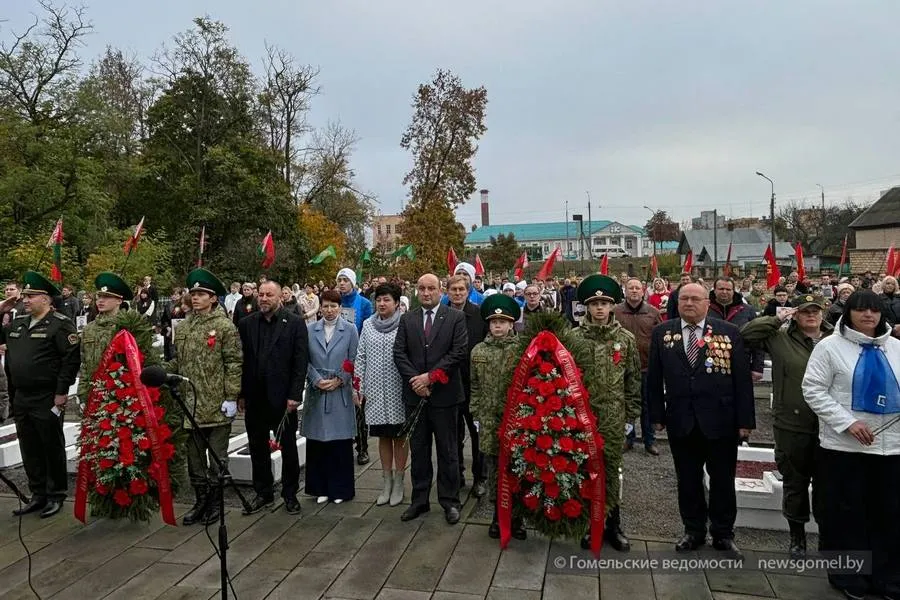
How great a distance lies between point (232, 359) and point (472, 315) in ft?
7.13

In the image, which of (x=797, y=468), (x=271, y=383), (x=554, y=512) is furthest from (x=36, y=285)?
(x=797, y=468)

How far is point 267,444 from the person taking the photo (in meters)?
5.26

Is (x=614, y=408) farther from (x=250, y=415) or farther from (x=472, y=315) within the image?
(x=250, y=415)

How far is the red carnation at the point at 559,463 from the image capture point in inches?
166

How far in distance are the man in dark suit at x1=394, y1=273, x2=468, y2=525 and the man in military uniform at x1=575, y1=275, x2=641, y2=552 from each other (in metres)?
1.05

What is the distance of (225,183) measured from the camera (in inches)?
1120

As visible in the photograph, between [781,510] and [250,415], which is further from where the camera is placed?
[250,415]

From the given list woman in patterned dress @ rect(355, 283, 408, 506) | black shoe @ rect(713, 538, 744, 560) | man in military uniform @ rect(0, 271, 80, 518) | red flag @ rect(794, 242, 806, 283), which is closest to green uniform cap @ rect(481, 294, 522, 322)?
woman in patterned dress @ rect(355, 283, 408, 506)

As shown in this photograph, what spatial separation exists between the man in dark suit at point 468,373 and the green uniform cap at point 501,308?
1.75 feet

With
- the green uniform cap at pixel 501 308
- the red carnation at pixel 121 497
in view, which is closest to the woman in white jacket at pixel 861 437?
the green uniform cap at pixel 501 308

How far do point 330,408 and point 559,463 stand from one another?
2.07m

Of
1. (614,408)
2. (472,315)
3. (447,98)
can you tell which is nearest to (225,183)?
(447,98)

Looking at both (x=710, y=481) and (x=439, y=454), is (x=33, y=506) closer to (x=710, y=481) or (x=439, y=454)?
(x=439, y=454)

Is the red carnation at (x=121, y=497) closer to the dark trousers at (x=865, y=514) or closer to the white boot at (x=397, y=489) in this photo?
the white boot at (x=397, y=489)
